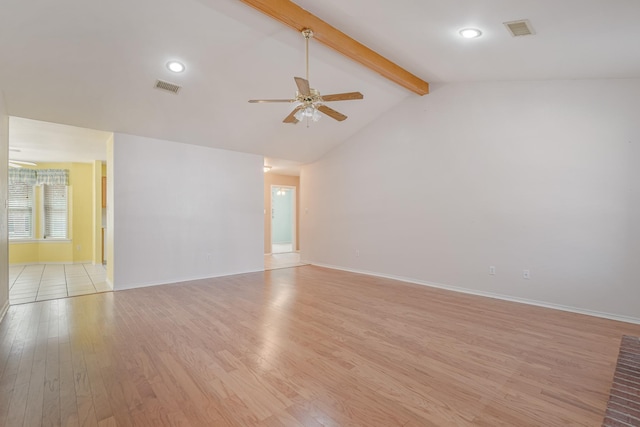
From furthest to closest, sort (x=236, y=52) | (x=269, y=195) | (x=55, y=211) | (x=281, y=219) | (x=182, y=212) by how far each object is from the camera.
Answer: (x=281, y=219) → (x=269, y=195) → (x=55, y=211) → (x=182, y=212) → (x=236, y=52)

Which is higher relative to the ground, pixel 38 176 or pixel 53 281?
pixel 38 176

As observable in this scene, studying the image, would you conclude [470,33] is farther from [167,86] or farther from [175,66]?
[167,86]

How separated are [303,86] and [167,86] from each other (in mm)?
2183

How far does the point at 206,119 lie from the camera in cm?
491

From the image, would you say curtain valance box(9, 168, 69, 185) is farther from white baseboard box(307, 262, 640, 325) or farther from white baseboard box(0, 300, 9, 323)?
white baseboard box(307, 262, 640, 325)

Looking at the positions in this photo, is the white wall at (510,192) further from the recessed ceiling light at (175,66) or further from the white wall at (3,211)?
the white wall at (3,211)

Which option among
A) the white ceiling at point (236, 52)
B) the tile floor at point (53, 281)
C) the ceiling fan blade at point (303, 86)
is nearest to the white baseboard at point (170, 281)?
the tile floor at point (53, 281)

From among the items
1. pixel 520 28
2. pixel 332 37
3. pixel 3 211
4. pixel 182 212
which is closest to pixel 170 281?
pixel 182 212

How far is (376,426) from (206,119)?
184 inches

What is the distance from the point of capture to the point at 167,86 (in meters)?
3.99

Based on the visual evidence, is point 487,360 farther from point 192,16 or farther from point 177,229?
point 177,229

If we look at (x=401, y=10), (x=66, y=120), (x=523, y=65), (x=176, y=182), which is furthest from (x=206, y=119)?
(x=523, y=65)

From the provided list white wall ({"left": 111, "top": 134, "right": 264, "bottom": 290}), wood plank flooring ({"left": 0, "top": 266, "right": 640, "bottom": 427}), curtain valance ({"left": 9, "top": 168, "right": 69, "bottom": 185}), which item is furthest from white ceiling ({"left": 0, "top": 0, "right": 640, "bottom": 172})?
curtain valance ({"left": 9, "top": 168, "right": 69, "bottom": 185})

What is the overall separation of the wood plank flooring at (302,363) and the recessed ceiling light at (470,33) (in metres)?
2.94
